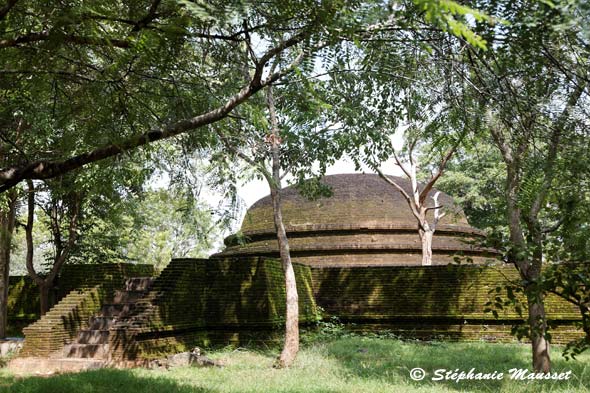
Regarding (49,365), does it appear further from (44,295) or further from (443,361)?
(443,361)

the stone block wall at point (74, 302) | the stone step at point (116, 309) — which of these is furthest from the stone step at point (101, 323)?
the stone block wall at point (74, 302)

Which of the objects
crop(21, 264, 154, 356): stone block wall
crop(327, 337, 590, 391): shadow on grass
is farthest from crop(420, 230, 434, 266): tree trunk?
crop(21, 264, 154, 356): stone block wall

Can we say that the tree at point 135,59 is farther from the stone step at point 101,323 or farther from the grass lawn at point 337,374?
the stone step at point 101,323

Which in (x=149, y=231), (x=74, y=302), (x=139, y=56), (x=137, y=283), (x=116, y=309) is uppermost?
(x=149, y=231)

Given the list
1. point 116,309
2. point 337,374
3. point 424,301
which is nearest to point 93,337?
point 116,309

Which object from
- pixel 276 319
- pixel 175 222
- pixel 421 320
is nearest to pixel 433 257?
pixel 421 320

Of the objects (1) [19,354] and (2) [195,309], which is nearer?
(1) [19,354]

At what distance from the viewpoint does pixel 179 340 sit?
1064 cm

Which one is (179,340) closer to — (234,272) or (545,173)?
(234,272)

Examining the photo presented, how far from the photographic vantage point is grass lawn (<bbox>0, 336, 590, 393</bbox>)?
22.5ft

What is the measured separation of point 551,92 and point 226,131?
3.17m

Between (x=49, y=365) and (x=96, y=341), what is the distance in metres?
0.84

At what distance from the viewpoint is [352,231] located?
1730cm

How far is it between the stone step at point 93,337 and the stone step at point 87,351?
232mm
